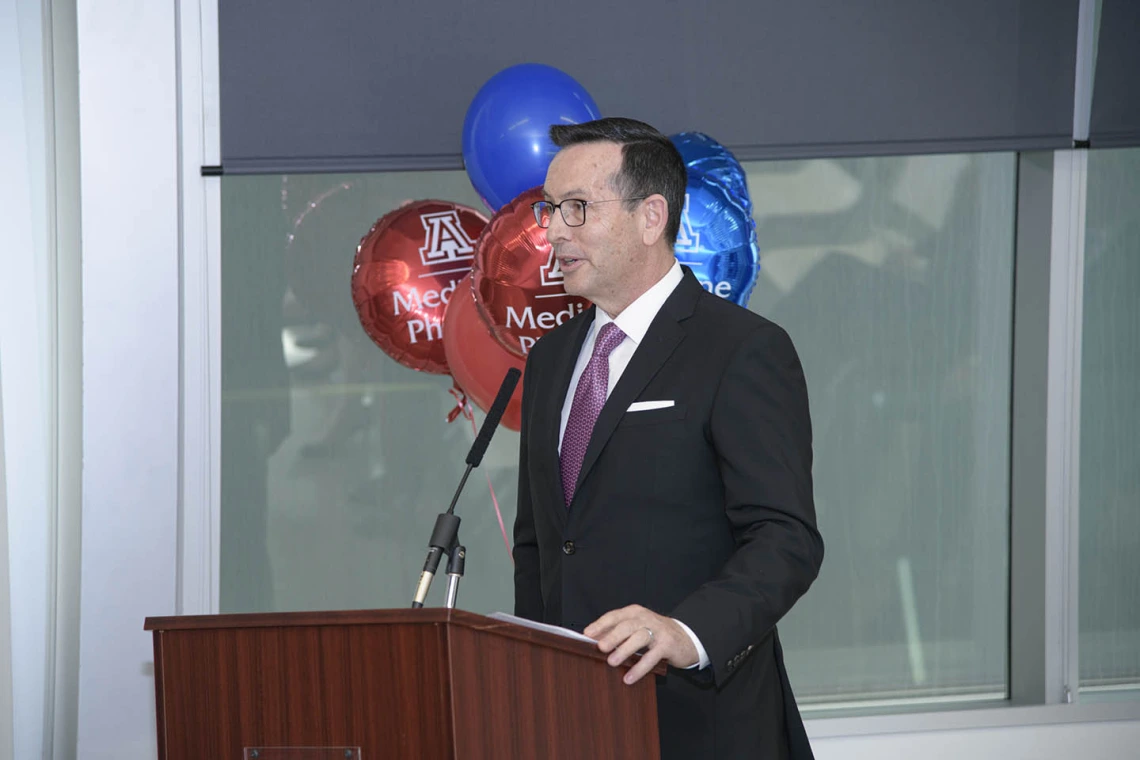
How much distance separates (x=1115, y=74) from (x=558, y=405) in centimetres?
256

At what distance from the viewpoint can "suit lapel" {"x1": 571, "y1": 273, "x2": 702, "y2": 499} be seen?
1621 millimetres

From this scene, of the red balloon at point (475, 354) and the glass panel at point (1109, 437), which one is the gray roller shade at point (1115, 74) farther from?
the red balloon at point (475, 354)

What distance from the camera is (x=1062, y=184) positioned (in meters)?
3.47

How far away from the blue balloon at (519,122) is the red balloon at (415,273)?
0.19m

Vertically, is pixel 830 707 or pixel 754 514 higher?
pixel 754 514

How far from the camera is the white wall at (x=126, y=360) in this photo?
9.54 ft

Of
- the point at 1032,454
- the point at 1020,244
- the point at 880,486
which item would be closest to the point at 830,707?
the point at 880,486

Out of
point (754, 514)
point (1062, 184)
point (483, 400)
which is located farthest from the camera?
point (1062, 184)

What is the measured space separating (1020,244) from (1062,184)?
24 centimetres

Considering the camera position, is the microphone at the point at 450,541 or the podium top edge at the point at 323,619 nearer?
the podium top edge at the point at 323,619

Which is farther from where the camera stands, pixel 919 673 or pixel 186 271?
pixel 919 673

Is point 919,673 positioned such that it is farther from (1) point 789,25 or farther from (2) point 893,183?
(1) point 789,25

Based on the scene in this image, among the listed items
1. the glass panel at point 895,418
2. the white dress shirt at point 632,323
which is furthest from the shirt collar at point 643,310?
the glass panel at point 895,418

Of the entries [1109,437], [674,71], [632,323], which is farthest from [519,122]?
[1109,437]
